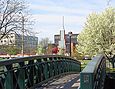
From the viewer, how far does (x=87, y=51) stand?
50.9 metres

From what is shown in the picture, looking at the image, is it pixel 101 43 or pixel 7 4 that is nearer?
pixel 7 4

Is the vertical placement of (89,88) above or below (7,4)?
below

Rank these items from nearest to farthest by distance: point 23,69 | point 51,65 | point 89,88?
point 89,88, point 23,69, point 51,65

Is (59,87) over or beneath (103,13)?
beneath

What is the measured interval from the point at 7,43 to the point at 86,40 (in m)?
21.9

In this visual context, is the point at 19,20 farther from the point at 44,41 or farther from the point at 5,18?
the point at 44,41

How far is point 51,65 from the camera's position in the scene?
577 inches

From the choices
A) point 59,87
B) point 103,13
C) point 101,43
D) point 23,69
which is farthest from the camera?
point 103,13

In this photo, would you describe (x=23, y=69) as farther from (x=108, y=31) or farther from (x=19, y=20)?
(x=108, y=31)

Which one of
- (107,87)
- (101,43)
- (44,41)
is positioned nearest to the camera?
(107,87)

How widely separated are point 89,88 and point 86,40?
1858 inches

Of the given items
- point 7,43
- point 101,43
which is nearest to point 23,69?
point 7,43

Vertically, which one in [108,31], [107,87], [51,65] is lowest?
[107,87]

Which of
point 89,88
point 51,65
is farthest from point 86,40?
point 89,88
